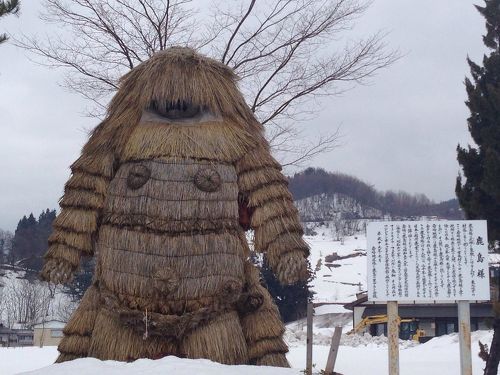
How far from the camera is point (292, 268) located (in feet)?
16.1

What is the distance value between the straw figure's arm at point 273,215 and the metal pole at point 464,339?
45.0 inches

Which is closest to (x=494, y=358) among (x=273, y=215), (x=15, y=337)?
(x=273, y=215)

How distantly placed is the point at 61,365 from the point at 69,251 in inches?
35.1

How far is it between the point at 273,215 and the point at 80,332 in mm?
1695

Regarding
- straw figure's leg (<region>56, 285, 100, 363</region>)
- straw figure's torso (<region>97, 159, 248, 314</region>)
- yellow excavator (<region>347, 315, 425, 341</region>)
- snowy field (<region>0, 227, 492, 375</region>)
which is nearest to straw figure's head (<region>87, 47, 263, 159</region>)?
straw figure's torso (<region>97, 159, 248, 314</region>)

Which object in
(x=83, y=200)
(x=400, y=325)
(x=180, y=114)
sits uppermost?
(x=180, y=114)

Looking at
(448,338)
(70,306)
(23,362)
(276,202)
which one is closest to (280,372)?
(276,202)

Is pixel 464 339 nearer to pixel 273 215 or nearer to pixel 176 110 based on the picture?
pixel 273 215

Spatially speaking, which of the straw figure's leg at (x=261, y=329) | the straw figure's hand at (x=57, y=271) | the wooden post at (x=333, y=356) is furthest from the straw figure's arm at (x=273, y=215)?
the straw figure's hand at (x=57, y=271)

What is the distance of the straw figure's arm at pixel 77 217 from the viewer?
506 centimetres

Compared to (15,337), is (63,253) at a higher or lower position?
higher

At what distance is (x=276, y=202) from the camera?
16.7ft

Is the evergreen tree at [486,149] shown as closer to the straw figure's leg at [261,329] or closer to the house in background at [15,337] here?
the straw figure's leg at [261,329]

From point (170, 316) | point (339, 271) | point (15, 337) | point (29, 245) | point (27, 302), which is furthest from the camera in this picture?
point (339, 271)
